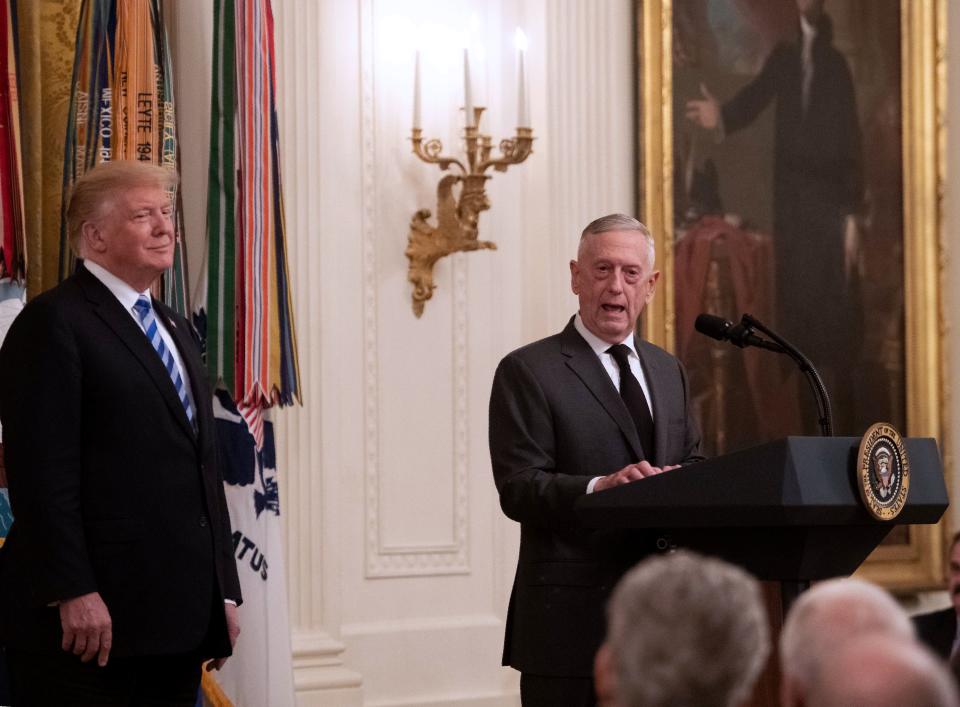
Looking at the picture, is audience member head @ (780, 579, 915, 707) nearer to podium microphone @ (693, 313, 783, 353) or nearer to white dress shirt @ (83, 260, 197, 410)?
podium microphone @ (693, 313, 783, 353)

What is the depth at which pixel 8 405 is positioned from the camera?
314 cm

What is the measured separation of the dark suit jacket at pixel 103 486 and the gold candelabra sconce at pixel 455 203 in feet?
8.74

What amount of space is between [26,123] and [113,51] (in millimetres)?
360

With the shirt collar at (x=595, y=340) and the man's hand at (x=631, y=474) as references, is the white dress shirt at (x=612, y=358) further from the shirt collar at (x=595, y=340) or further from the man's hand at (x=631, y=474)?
the man's hand at (x=631, y=474)

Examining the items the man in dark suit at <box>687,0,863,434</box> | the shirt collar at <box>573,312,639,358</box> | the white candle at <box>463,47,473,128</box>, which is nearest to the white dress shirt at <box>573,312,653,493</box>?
the shirt collar at <box>573,312,639,358</box>

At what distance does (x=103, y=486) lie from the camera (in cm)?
310

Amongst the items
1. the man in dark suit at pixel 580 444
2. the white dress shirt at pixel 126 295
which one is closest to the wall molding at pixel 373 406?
the man in dark suit at pixel 580 444

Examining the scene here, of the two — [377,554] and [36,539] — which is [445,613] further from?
[36,539]

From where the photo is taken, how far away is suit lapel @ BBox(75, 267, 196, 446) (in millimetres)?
3184

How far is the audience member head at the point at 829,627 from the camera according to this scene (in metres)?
1.31

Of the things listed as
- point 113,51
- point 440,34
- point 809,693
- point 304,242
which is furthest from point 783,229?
point 809,693

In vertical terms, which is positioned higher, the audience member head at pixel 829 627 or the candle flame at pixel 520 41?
the candle flame at pixel 520 41

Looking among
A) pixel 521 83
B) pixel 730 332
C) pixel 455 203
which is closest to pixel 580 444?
pixel 730 332

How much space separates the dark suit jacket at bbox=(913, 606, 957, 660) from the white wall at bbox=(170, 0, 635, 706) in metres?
2.92
